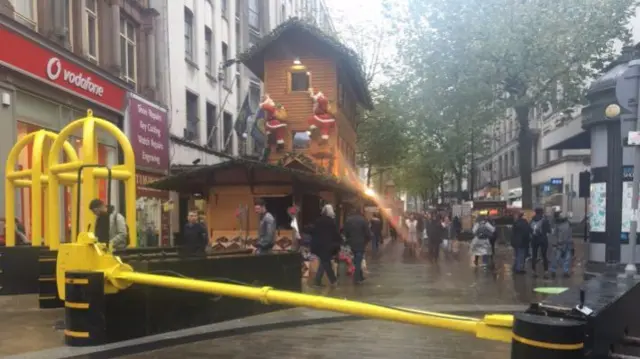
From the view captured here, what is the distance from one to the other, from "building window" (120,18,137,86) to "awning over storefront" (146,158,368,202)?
184 inches

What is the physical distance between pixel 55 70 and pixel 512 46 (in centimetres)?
1347

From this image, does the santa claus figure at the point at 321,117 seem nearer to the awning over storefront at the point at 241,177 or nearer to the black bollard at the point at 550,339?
the awning over storefront at the point at 241,177

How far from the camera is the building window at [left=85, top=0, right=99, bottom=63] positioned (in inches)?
705

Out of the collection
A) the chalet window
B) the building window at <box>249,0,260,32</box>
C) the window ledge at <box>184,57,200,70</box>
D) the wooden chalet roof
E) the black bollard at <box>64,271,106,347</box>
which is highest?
the building window at <box>249,0,260,32</box>

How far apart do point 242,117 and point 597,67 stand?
13.4 metres

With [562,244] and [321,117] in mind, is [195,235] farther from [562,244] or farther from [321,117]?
[321,117]

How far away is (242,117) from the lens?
24.5 metres

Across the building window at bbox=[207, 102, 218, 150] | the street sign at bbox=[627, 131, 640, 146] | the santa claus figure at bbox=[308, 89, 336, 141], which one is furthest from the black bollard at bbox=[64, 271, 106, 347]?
the building window at bbox=[207, 102, 218, 150]

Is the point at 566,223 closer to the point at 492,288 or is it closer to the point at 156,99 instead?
the point at 492,288

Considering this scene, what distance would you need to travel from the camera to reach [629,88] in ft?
24.8

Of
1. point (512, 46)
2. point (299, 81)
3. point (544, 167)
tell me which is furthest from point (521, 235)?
point (544, 167)

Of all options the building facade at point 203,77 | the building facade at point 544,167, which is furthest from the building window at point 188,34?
the building facade at point 544,167

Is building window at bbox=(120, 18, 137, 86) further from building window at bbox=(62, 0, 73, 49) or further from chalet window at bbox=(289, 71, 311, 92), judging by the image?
chalet window at bbox=(289, 71, 311, 92)

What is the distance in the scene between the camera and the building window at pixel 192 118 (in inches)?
997
